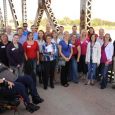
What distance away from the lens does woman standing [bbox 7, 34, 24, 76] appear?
693 centimetres

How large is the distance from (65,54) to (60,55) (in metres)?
0.12

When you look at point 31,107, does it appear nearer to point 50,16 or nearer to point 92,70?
point 92,70

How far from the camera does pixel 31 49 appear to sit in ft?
24.0

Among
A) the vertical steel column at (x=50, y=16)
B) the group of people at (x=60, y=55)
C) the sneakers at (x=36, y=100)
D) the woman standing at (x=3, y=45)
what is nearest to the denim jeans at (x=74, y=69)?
the group of people at (x=60, y=55)

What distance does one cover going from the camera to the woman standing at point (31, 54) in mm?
7281

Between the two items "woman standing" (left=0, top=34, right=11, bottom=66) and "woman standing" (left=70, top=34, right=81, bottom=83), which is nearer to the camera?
"woman standing" (left=0, top=34, right=11, bottom=66)

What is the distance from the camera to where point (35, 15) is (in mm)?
11461

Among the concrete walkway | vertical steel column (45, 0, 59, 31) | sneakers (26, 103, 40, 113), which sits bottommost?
the concrete walkway

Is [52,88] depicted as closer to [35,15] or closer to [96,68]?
[96,68]

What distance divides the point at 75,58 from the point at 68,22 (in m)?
2.83

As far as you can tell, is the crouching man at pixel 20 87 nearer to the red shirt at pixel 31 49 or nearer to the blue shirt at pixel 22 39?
the red shirt at pixel 31 49

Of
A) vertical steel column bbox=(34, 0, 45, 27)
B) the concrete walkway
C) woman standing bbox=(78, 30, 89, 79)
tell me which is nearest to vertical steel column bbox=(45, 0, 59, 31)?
vertical steel column bbox=(34, 0, 45, 27)

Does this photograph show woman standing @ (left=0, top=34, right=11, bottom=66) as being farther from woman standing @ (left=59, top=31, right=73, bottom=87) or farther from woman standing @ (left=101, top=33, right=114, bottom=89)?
woman standing @ (left=101, top=33, right=114, bottom=89)

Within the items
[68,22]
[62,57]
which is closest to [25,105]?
[62,57]
